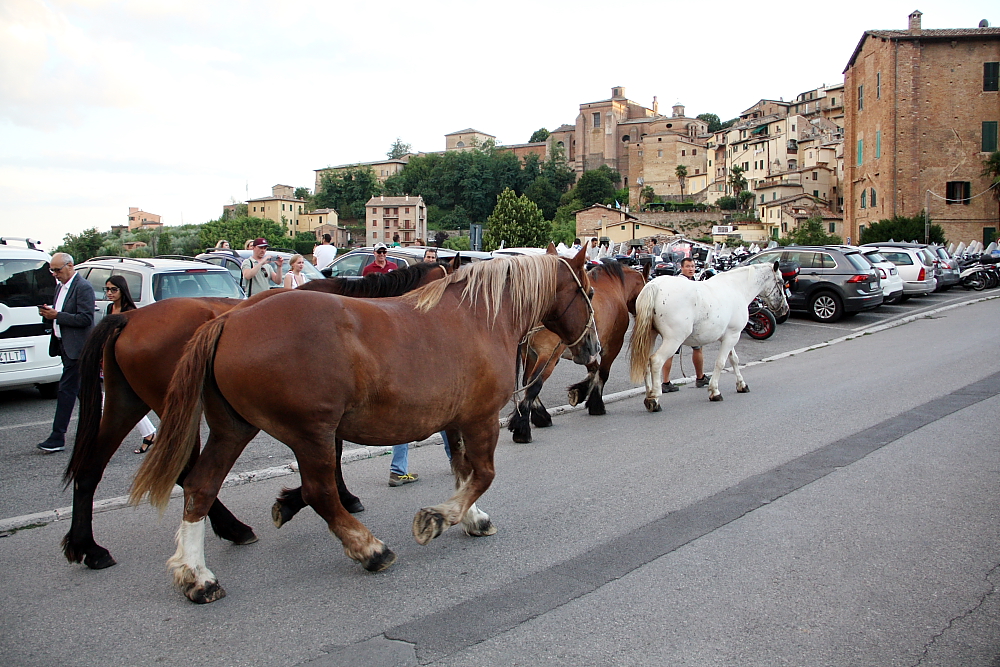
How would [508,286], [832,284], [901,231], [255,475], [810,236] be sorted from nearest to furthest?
[508,286], [255,475], [832,284], [901,231], [810,236]

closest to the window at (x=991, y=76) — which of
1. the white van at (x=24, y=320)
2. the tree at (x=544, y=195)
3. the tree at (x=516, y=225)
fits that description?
the tree at (x=516, y=225)

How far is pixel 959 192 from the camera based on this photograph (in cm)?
5159

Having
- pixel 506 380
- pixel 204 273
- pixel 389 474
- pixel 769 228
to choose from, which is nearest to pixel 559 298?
pixel 506 380

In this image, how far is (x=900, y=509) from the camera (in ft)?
16.8

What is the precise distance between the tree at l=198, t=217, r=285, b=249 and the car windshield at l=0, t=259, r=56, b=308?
3444 inches

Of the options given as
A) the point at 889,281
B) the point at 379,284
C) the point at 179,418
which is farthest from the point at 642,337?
the point at 889,281

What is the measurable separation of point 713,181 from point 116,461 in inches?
4745

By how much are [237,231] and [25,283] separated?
95.5 metres

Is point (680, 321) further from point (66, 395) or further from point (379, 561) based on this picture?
point (66, 395)

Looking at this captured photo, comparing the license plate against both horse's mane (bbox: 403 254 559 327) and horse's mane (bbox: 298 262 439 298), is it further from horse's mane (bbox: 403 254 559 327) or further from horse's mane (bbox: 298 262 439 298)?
horse's mane (bbox: 403 254 559 327)

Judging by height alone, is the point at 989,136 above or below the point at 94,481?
above

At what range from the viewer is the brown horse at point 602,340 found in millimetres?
8172

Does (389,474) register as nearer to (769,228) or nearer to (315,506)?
(315,506)

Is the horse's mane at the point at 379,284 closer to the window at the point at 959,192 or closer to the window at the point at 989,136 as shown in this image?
the window at the point at 959,192
